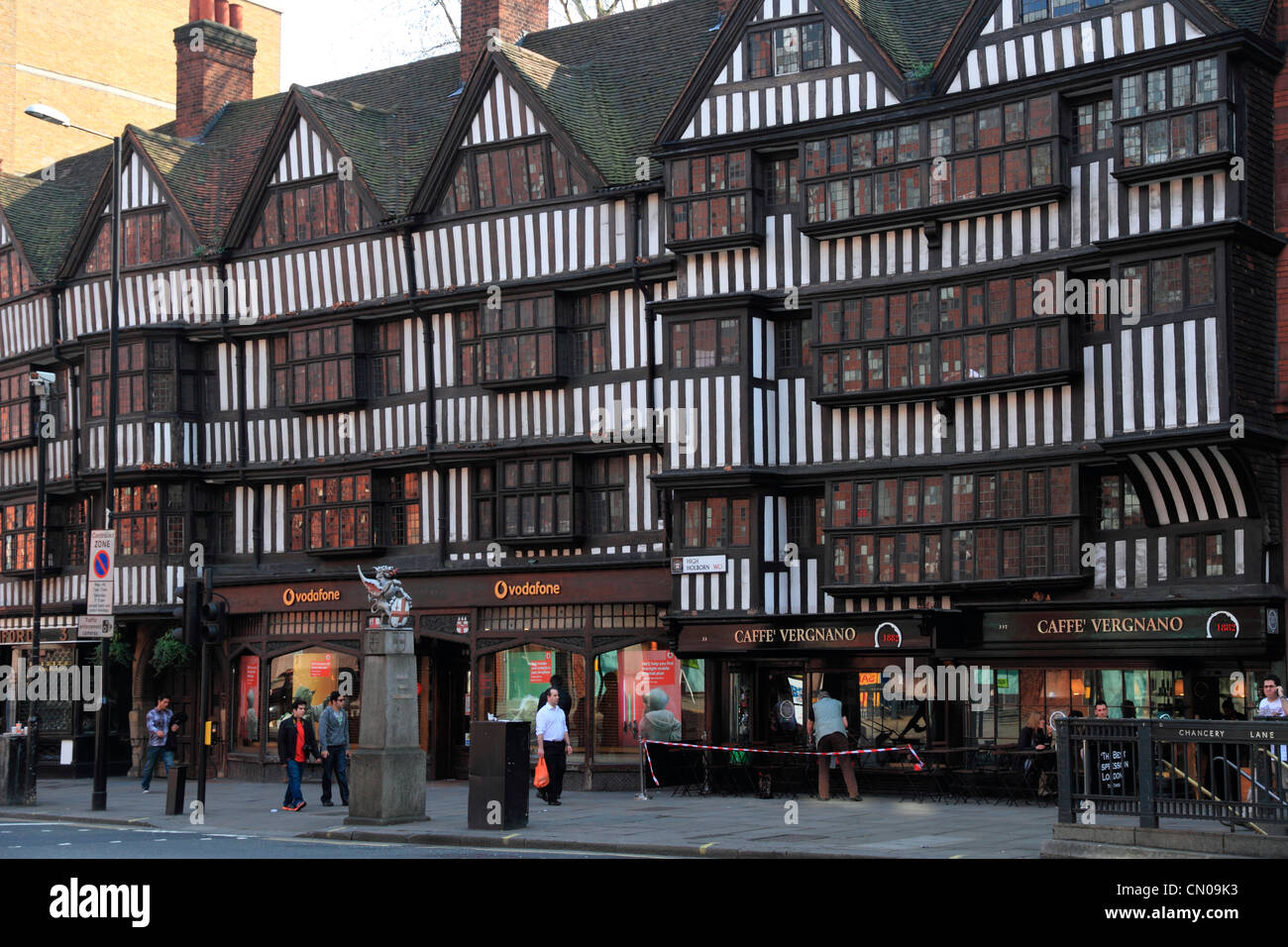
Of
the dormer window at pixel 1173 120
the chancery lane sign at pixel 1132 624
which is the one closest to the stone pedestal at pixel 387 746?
the chancery lane sign at pixel 1132 624

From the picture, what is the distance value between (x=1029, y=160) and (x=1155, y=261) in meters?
2.46

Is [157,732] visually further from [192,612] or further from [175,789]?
[192,612]

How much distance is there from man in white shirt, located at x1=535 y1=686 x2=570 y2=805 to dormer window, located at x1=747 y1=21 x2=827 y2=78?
33.3ft

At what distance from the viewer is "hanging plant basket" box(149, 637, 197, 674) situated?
33219 millimetres

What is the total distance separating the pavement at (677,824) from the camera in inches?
683

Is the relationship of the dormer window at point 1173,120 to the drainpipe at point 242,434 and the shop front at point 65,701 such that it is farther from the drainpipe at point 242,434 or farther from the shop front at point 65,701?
the shop front at point 65,701

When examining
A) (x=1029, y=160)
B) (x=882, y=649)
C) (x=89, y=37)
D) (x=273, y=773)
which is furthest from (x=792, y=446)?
(x=89, y=37)

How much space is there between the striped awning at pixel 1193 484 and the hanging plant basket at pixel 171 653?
18845mm

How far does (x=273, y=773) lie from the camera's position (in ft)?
105

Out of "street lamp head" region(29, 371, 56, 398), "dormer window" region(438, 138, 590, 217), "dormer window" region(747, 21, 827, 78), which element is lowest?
"street lamp head" region(29, 371, 56, 398)

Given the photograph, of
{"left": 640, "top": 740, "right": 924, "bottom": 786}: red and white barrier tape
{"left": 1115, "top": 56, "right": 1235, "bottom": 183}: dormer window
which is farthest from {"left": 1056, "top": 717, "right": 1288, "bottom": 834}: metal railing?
{"left": 1115, "top": 56, "right": 1235, "bottom": 183}: dormer window

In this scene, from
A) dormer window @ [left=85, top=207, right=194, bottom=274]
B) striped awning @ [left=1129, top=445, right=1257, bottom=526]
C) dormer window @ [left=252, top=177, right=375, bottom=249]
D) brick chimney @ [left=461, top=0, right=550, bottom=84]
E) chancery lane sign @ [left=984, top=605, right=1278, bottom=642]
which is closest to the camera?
chancery lane sign @ [left=984, top=605, right=1278, bottom=642]

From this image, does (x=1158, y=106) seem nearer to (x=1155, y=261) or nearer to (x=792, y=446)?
(x=1155, y=261)

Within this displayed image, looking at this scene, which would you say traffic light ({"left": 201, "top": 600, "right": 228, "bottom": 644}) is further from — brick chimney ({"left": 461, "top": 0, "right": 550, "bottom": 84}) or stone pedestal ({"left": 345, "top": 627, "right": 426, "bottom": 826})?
brick chimney ({"left": 461, "top": 0, "right": 550, "bottom": 84})
